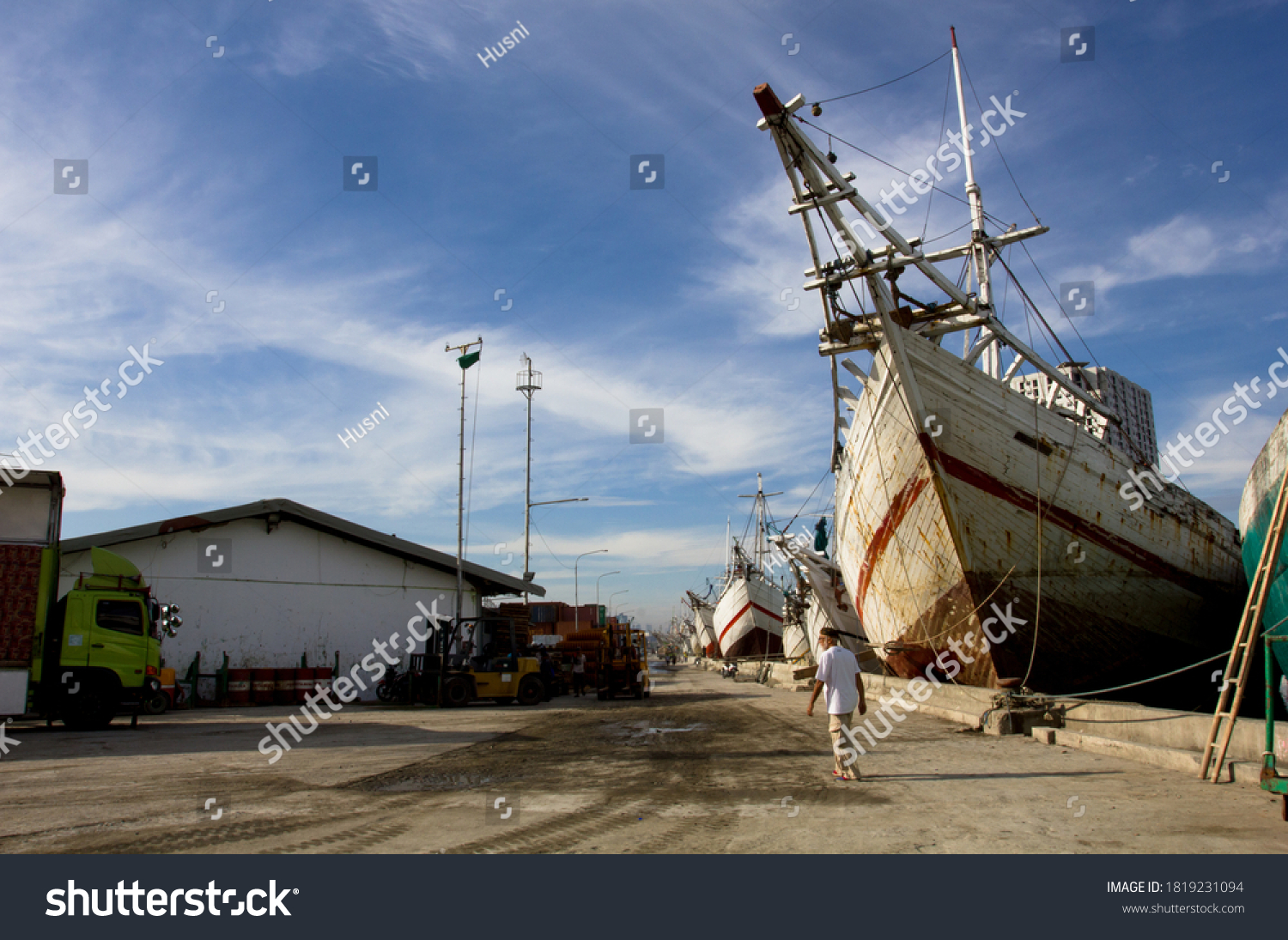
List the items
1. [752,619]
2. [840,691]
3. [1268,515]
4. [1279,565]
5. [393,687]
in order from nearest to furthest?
1. [840,691]
2. [1279,565]
3. [1268,515]
4. [393,687]
5. [752,619]

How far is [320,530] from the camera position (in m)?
24.3

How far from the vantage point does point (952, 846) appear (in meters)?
4.78

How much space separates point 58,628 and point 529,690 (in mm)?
9939

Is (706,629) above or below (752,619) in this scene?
below

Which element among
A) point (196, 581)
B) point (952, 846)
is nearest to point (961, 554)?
point (952, 846)

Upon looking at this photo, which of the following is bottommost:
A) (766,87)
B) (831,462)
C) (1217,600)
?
(1217,600)

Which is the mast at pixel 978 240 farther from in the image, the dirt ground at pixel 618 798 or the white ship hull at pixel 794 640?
the white ship hull at pixel 794 640

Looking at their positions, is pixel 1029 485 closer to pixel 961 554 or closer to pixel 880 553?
pixel 961 554

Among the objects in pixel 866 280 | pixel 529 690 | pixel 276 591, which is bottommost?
pixel 529 690

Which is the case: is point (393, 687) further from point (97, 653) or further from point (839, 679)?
point (839, 679)

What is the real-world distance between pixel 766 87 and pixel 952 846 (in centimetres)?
1108

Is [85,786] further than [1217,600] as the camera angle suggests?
No

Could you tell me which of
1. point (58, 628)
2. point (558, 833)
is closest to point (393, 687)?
point (58, 628)

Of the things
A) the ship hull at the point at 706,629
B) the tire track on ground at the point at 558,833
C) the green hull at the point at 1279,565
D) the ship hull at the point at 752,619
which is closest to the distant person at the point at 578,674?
the green hull at the point at 1279,565
